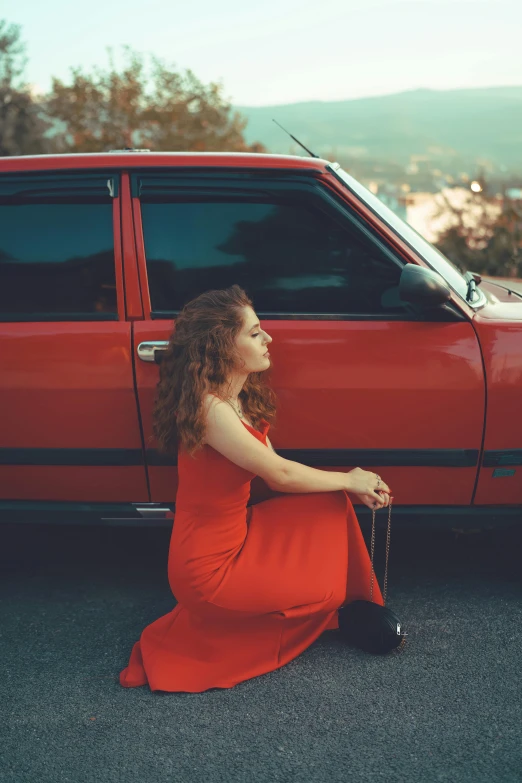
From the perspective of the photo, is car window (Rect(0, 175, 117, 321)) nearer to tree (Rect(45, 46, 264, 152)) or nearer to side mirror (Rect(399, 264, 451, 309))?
side mirror (Rect(399, 264, 451, 309))

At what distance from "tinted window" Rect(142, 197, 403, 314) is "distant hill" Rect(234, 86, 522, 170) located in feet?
250

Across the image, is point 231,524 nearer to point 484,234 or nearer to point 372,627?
point 372,627

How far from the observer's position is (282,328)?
2.85m

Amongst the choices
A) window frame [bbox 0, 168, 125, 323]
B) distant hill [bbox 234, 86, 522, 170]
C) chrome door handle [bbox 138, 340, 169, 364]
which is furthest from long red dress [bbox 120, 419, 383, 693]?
distant hill [bbox 234, 86, 522, 170]

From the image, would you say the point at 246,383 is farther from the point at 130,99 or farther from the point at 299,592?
the point at 130,99

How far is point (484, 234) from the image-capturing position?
10688 mm

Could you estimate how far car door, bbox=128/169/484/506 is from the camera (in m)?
2.82

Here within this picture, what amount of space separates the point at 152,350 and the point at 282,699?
1.30 metres

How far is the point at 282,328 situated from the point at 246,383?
259 mm

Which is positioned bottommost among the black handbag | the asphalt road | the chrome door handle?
the asphalt road

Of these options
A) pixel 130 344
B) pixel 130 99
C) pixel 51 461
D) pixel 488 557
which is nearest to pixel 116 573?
pixel 51 461

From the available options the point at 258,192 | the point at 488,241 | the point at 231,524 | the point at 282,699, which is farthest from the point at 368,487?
the point at 488,241

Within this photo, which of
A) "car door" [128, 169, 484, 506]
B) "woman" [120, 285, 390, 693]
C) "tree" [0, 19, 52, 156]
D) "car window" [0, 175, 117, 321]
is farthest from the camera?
"tree" [0, 19, 52, 156]

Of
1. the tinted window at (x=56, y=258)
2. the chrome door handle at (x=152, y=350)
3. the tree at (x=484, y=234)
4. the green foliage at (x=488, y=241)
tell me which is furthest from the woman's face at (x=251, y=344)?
the tree at (x=484, y=234)
